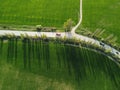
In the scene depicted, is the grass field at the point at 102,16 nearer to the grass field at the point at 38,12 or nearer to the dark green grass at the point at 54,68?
the grass field at the point at 38,12

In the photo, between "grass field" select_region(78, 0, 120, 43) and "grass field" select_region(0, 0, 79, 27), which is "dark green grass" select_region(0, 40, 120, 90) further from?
"grass field" select_region(78, 0, 120, 43)

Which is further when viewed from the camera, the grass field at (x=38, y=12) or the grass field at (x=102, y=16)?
the grass field at (x=38, y=12)

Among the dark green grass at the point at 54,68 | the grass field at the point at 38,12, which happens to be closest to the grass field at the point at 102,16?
the grass field at the point at 38,12

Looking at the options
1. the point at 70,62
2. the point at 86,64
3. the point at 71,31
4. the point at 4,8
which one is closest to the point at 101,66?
the point at 86,64

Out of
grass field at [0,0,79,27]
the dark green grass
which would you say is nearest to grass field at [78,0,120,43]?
grass field at [0,0,79,27]

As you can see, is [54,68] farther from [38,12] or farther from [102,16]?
[102,16]

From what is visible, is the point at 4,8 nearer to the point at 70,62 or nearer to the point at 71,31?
the point at 71,31
